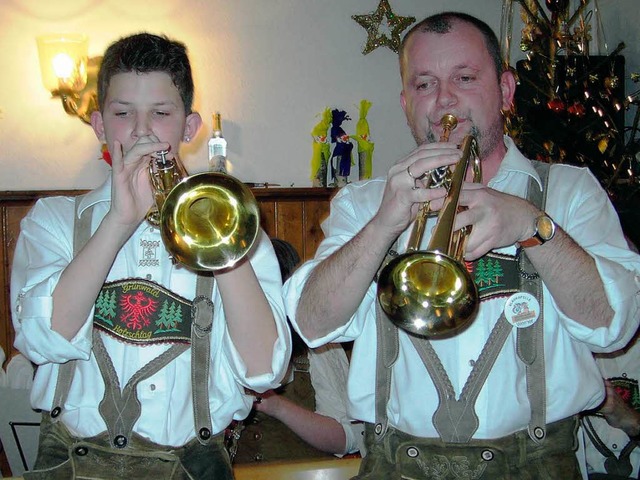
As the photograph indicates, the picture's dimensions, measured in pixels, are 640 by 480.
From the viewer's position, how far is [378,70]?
15.6ft

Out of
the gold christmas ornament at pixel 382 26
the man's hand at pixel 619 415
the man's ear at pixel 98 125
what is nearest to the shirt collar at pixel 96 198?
the man's ear at pixel 98 125

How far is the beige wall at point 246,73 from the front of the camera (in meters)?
4.09

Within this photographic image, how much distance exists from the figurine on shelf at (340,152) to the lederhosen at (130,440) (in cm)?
291

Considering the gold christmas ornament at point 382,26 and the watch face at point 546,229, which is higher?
the gold christmas ornament at point 382,26

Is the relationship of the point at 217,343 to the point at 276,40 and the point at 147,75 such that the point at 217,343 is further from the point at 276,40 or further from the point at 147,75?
the point at 276,40

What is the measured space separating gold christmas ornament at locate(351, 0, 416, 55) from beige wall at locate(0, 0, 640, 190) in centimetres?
5

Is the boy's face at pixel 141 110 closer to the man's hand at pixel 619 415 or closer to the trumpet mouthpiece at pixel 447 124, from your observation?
the trumpet mouthpiece at pixel 447 124

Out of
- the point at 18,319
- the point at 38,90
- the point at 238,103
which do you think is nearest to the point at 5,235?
the point at 38,90

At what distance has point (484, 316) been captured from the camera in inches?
69.9

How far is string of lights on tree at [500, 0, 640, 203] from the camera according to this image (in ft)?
12.5

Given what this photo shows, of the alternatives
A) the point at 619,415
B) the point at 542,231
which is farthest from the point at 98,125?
the point at 619,415

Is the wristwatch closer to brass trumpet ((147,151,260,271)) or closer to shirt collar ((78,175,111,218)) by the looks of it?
brass trumpet ((147,151,260,271))

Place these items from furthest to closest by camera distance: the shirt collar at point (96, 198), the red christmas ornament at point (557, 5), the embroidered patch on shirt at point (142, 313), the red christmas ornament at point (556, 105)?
the red christmas ornament at point (557, 5) < the red christmas ornament at point (556, 105) < the shirt collar at point (96, 198) < the embroidered patch on shirt at point (142, 313)

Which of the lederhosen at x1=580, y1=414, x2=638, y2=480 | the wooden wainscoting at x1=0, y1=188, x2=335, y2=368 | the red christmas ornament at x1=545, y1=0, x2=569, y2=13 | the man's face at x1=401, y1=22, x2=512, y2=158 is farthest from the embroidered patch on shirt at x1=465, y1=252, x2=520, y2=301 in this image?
the red christmas ornament at x1=545, y1=0, x2=569, y2=13
